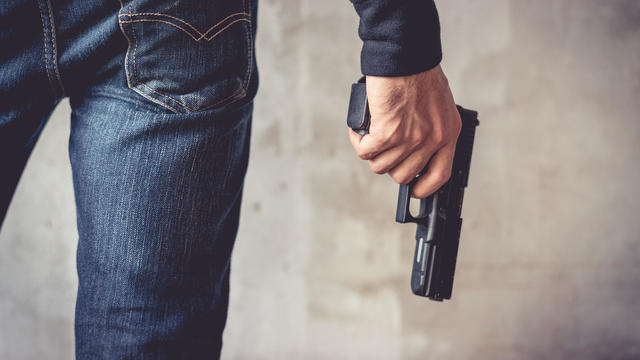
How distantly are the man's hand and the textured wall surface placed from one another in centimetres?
72

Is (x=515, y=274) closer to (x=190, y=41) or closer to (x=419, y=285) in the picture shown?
(x=419, y=285)

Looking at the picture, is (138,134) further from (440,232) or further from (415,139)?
(440,232)

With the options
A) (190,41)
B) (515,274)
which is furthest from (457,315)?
(190,41)

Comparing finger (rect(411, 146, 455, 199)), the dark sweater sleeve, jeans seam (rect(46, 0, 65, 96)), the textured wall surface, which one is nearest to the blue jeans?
jeans seam (rect(46, 0, 65, 96))

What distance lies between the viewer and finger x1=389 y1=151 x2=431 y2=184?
604 mm

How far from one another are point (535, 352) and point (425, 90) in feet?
4.06

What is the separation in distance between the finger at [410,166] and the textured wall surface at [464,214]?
71cm

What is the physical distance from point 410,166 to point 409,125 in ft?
0.22

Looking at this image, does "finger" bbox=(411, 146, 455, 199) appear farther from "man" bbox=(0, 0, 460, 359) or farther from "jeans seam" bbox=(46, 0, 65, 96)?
"jeans seam" bbox=(46, 0, 65, 96)

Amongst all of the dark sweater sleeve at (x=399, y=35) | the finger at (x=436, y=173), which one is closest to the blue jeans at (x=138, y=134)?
the dark sweater sleeve at (x=399, y=35)

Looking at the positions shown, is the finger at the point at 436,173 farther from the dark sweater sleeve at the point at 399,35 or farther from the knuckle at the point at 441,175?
the dark sweater sleeve at the point at 399,35

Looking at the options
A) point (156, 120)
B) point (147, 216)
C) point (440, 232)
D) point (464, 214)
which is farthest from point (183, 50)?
point (464, 214)

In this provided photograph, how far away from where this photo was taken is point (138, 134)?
20.2 inches

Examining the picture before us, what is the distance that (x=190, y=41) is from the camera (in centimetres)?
51
